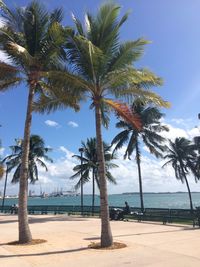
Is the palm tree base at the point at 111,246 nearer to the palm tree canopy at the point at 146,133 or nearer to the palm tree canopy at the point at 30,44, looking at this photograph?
the palm tree canopy at the point at 30,44

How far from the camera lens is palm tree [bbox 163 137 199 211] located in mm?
41250

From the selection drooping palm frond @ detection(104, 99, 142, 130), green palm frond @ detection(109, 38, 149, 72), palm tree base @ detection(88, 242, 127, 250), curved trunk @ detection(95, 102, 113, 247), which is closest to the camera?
palm tree base @ detection(88, 242, 127, 250)

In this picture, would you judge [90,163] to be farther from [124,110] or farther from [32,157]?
[124,110]

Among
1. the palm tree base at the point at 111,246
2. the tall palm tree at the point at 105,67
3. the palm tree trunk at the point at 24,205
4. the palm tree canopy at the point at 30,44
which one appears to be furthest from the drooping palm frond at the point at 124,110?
the palm tree base at the point at 111,246

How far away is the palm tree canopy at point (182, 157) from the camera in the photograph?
1626 inches

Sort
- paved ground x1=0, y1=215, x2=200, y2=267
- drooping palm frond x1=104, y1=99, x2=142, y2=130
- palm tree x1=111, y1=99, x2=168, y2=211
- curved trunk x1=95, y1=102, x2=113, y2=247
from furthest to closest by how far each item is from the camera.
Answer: palm tree x1=111, y1=99, x2=168, y2=211, drooping palm frond x1=104, y1=99, x2=142, y2=130, curved trunk x1=95, y1=102, x2=113, y2=247, paved ground x1=0, y1=215, x2=200, y2=267

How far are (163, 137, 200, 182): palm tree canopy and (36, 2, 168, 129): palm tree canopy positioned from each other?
92.8 feet

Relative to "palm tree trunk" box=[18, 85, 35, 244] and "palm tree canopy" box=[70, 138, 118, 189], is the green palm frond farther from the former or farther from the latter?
Result: "palm tree canopy" box=[70, 138, 118, 189]

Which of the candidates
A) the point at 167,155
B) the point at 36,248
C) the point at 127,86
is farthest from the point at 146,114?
the point at 36,248

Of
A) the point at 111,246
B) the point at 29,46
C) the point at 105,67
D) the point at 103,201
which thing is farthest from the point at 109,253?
the point at 29,46

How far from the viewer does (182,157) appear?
42000 millimetres

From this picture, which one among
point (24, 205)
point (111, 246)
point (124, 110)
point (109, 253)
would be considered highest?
point (124, 110)

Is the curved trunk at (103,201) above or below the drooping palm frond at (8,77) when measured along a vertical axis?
below

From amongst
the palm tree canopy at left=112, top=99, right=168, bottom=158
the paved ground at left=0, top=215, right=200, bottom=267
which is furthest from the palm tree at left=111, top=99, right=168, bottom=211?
the paved ground at left=0, top=215, right=200, bottom=267
